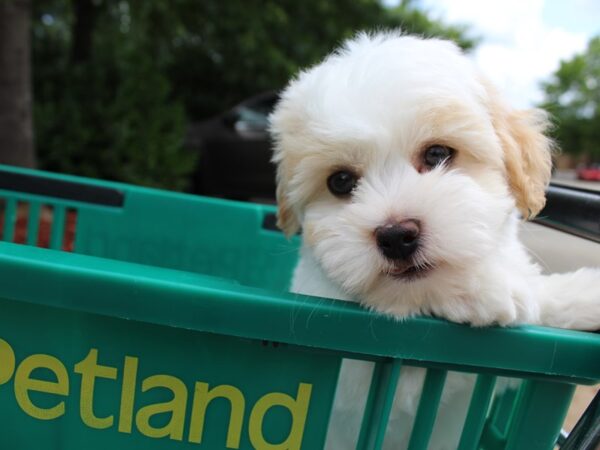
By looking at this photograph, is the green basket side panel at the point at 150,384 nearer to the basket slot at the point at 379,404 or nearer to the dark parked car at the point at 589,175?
the basket slot at the point at 379,404

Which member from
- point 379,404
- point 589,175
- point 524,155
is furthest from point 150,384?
point 589,175

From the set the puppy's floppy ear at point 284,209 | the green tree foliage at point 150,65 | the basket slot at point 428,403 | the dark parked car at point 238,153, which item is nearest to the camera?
the basket slot at point 428,403

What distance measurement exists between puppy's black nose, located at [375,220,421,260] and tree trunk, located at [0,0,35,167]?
4.73 metres

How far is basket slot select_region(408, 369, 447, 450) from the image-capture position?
1.02 metres

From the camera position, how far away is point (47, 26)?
1034cm

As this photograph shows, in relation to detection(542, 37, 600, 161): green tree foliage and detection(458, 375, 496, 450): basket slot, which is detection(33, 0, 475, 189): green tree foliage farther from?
detection(542, 37, 600, 161): green tree foliage

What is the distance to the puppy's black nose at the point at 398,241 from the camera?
1241 millimetres

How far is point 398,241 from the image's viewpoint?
1.24m

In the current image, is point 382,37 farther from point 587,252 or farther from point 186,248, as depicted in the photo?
point 186,248

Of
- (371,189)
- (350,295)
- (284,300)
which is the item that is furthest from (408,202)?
(284,300)

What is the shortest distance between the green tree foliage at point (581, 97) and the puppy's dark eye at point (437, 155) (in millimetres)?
31972

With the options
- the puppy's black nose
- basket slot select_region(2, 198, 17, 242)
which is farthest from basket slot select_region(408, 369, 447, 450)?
basket slot select_region(2, 198, 17, 242)

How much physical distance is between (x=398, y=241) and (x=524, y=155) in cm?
57

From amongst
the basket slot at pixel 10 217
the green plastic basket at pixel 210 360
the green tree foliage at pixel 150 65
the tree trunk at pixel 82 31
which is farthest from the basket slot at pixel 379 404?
the tree trunk at pixel 82 31
